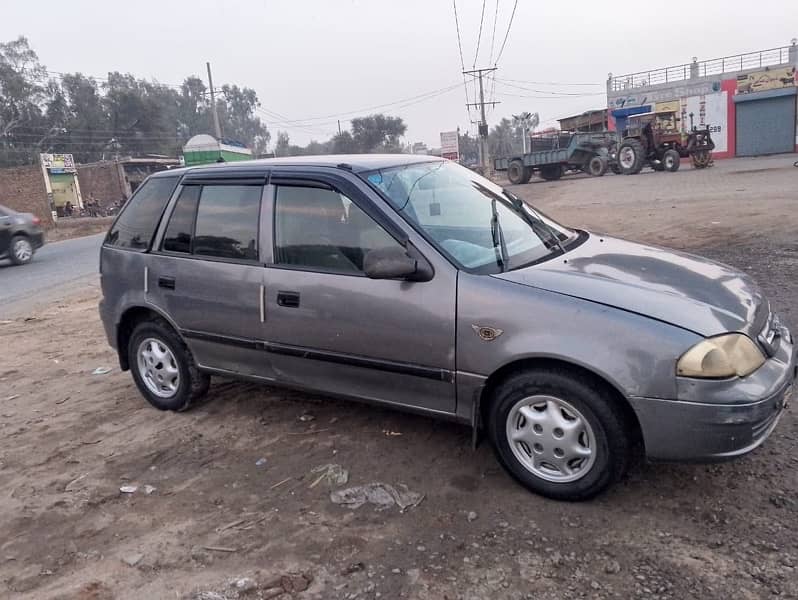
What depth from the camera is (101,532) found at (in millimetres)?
3252

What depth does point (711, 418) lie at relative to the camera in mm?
2768

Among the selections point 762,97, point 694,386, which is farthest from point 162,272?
point 762,97

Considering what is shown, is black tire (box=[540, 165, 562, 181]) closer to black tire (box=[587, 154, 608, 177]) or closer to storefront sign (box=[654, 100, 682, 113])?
black tire (box=[587, 154, 608, 177])

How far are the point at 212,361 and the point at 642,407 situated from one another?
2.74 meters

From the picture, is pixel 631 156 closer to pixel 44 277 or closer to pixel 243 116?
pixel 44 277

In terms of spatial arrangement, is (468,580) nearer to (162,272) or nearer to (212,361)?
(212,361)

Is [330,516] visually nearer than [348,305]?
Yes

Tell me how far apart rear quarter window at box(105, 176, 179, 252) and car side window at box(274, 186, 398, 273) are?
1129 mm

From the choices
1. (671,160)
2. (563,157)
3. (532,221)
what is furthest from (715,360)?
(563,157)

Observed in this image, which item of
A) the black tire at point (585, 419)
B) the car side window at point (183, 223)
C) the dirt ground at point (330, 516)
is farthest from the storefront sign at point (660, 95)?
the black tire at point (585, 419)

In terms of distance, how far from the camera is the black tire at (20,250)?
14445 millimetres

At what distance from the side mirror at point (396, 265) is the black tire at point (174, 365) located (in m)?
1.83

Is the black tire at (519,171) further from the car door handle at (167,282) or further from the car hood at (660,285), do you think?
the car door handle at (167,282)

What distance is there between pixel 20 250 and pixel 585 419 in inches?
593
